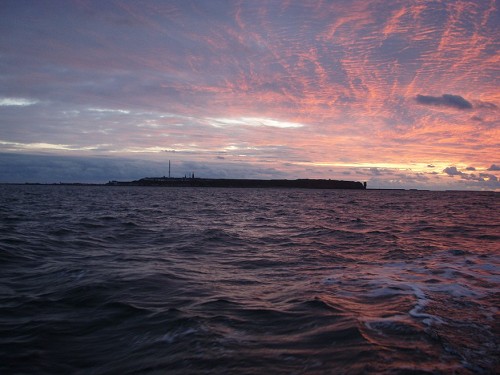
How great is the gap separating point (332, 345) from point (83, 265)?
837cm

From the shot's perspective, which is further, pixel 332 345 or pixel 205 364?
pixel 332 345

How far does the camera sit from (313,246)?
53.0 ft

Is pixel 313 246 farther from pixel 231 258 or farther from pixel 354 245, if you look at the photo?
pixel 231 258

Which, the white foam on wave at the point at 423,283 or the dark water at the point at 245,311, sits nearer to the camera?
the dark water at the point at 245,311

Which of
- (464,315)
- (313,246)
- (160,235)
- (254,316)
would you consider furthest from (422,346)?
(160,235)

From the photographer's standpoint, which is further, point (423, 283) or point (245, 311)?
point (423, 283)

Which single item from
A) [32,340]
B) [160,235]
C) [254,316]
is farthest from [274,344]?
[160,235]

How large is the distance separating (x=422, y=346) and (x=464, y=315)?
2.14 m

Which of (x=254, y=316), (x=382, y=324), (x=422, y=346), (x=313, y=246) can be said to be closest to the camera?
(x=422, y=346)

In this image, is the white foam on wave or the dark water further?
the white foam on wave

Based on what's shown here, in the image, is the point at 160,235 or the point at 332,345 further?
the point at 160,235

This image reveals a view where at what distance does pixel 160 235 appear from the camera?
19094mm

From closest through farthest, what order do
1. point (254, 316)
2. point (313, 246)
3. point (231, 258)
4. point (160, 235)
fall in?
point (254, 316) < point (231, 258) < point (313, 246) < point (160, 235)

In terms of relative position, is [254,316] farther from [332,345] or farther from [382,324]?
[382,324]
